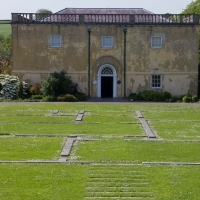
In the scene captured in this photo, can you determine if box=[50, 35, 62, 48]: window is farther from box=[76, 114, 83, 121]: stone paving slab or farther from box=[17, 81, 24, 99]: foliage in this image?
box=[76, 114, 83, 121]: stone paving slab

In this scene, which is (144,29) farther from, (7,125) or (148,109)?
(7,125)

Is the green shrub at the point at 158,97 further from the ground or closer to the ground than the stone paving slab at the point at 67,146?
further from the ground

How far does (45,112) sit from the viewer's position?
29.7 metres

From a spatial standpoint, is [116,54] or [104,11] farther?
[104,11]

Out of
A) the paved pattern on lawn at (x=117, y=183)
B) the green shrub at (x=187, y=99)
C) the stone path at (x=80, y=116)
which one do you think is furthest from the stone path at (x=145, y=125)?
the green shrub at (x=187, y=99)

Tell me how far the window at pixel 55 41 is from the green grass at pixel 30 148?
64.5ft

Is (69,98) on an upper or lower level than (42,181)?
upper

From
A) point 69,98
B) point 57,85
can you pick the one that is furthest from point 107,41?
point 69,98

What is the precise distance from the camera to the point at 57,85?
37406mm

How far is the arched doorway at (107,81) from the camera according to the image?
131 feet

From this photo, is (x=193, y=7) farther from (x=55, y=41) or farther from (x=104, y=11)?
(x=55, y=41)

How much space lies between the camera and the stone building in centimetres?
3934

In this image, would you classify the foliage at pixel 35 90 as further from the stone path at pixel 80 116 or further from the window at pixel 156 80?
→ the window at pixel 156 80

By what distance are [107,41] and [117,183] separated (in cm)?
2670
